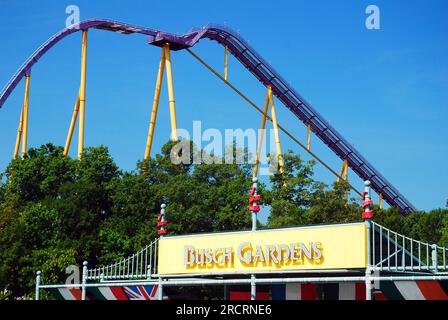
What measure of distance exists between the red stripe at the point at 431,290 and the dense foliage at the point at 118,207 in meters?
20.2

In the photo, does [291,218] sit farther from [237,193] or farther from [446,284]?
[446,284]

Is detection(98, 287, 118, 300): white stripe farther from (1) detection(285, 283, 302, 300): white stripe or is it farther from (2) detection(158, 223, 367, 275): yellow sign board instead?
(1) detection(285, 283, 302, 300): white stripe

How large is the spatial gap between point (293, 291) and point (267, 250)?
504cm

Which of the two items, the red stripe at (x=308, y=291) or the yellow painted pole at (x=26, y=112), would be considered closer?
the red stripe at (x=308, y=291)

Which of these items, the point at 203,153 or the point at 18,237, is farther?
the point at 203,153

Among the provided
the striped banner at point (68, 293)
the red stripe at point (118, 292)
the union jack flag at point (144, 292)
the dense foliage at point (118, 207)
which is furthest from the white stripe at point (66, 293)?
the dense foliage at point (118, 207)

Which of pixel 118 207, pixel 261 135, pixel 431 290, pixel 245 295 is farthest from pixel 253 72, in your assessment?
pixel 431 290

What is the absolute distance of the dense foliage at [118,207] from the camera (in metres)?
34.2

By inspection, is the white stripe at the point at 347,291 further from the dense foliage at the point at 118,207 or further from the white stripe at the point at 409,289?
the dense foliage at the point at 118,207

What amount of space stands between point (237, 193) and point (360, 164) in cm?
941

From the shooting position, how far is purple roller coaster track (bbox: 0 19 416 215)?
42.0 m

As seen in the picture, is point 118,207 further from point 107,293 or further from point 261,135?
point 107,293

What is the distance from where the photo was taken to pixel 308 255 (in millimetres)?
14625
